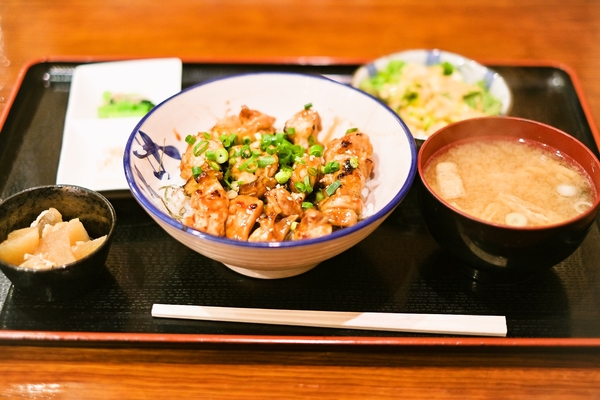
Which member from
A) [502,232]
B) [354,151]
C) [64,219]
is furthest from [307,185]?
[64,219]

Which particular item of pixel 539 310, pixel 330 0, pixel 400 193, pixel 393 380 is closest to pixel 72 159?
pixel 400 193

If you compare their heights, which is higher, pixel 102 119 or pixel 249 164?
pixel 249 164

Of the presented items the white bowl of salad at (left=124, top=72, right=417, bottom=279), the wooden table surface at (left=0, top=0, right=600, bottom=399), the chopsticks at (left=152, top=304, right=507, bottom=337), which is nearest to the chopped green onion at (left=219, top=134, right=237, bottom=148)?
the white bowl of salad at (left=124, top=72, right=417, bottom=279)

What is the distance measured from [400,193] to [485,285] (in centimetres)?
52

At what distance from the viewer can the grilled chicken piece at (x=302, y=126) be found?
2227mm

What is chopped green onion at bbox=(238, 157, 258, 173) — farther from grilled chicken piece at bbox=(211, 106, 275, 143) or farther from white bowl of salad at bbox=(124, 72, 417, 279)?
grilled chicken piece at bbox=(211, 106, 275, 143)

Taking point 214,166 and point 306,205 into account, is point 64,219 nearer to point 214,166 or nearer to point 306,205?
point 214,166

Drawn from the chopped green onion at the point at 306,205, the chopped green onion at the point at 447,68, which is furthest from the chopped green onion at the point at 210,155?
the chopped green onion at the point at 447,68

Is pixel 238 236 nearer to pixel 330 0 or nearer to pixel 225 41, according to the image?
pixel 225 41

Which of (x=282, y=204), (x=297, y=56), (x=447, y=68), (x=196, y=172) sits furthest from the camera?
(x=297, y=56)

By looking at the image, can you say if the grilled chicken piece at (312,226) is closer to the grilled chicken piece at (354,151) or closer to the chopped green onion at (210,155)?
the grilled chicken piece at (354,151)

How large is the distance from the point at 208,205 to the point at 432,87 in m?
1.63

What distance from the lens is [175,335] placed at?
69.0 inches

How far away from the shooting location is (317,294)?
76.6 inches
